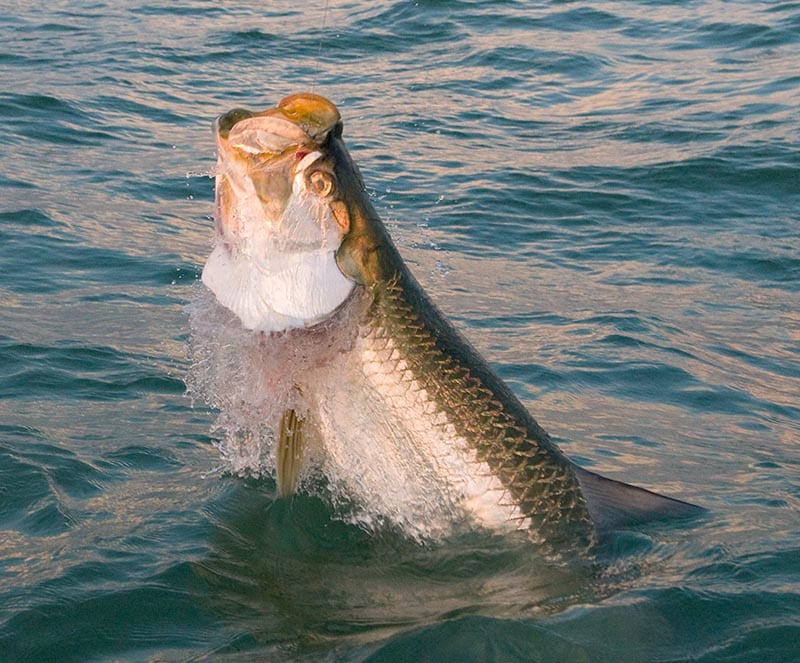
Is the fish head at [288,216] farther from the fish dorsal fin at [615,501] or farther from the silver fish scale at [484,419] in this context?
the fish dorsal fin at [615,501]

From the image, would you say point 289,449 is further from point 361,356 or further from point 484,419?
point 484,419

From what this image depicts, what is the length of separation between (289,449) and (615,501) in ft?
3.80

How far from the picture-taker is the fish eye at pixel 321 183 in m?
3.84

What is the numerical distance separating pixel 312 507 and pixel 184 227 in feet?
13.4

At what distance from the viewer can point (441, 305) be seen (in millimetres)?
7613

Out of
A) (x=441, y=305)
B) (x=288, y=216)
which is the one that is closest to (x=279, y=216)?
(x=288, y=216)

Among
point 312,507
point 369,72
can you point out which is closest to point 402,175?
point 369,72

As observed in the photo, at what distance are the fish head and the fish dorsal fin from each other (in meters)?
1.14

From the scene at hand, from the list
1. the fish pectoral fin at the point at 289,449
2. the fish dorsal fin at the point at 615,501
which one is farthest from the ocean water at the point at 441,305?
the fish pectoral fin at the point at 289,449

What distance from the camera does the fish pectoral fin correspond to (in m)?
4.24

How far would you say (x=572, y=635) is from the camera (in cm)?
406

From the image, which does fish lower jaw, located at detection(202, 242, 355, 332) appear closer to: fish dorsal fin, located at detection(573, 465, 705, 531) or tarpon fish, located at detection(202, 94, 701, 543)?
tarpon fish, located at detection(202, 94, 701, 543)

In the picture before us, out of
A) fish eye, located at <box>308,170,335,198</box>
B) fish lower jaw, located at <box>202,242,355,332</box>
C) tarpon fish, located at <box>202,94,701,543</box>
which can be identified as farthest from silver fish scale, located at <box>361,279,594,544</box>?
fish eye, located at <box>308,170,335,198</box>

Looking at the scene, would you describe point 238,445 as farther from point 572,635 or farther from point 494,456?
point 572,635
